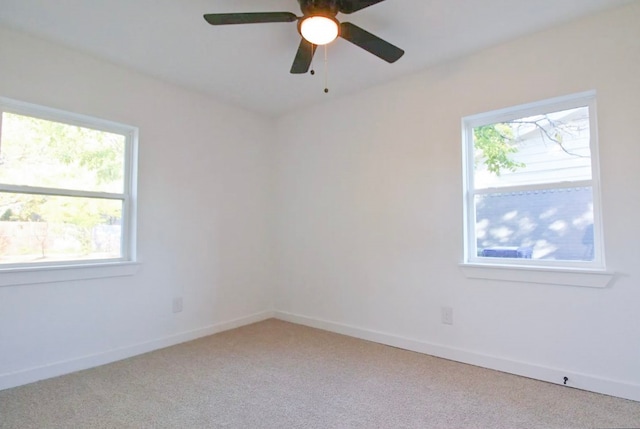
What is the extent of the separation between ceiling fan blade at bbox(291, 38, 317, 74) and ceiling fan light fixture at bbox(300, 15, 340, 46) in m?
0.16

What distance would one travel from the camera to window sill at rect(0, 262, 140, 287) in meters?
2.36

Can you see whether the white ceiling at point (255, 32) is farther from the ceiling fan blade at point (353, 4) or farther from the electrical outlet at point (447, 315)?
the electrical outlet at point (447, 315)

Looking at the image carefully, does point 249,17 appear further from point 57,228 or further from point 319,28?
point 57,228

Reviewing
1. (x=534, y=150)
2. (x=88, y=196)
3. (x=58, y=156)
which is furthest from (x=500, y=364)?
(x=58, y=156)

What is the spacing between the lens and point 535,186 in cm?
253

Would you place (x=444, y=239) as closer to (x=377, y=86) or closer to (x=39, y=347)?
(x=377, y=86)

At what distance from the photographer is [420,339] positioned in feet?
9.71

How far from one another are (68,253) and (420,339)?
2.93 meters

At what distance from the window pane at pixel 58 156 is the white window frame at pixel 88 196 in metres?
0.04

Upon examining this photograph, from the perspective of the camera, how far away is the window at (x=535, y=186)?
236cm

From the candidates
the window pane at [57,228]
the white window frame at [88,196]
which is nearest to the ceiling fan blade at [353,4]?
the white window frame at [88,196]

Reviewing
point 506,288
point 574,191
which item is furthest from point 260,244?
point 574,191

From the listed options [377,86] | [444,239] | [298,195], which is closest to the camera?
[444,239]

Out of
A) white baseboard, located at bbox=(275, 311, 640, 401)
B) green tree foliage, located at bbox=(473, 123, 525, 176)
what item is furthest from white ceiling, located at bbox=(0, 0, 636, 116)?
white baseboard, located at bbox=(275, 311, 640, 401)
